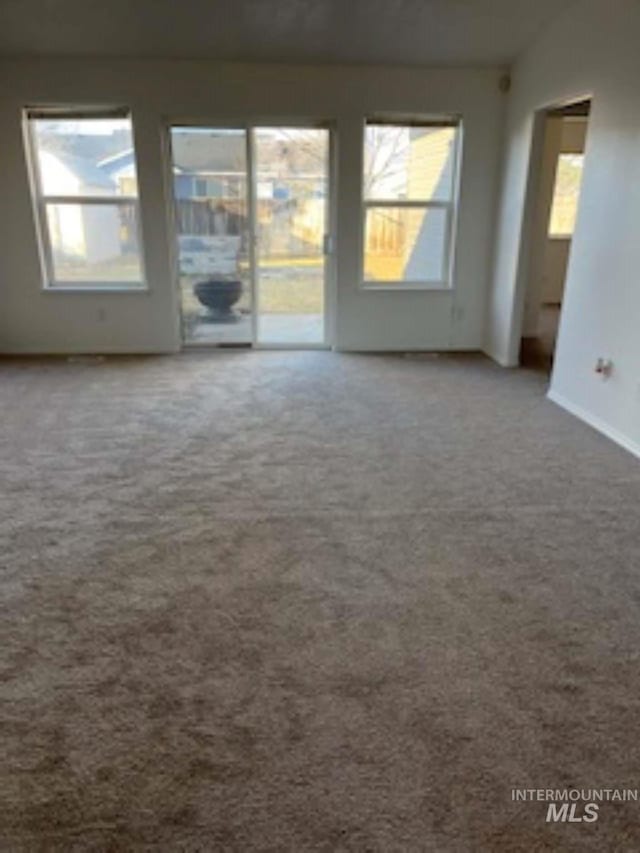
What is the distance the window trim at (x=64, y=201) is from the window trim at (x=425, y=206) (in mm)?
1981

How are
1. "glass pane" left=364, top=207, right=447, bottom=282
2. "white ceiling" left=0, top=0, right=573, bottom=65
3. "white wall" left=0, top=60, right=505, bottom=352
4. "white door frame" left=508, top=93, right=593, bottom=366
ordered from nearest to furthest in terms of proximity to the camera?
"white ceiling" left=0, top=0, right=573, bottom=65, "white door frame" left=508, top=93, right=593, bottom=366, "white wall" left=0, top=60, right=505, bottom=352, "glass pane" left=364, top=207, right=447, bottom=282

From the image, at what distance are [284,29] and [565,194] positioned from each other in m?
5.02

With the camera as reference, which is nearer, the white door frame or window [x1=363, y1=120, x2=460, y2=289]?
the white door frame

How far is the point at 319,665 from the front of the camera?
178cm

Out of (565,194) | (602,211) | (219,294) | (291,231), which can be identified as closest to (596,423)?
(602,211)

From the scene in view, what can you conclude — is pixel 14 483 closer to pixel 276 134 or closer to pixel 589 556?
pixel 589 556

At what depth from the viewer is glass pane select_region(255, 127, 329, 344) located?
5.18 metres

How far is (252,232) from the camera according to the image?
537cm

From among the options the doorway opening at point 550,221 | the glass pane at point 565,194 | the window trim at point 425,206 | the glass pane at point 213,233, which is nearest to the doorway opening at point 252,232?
the glass pane at point 213,233

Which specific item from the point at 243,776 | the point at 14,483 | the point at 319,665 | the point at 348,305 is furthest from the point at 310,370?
the point at 243,776

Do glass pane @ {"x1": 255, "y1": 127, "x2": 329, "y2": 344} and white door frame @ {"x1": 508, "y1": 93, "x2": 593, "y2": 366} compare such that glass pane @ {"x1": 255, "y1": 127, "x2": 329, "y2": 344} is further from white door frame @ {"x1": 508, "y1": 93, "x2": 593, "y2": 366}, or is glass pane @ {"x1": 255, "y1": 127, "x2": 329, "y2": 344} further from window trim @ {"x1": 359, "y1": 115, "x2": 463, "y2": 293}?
white door frame @ {"x1": 508, "y1": 93, "x2": 593, "y2": 366}

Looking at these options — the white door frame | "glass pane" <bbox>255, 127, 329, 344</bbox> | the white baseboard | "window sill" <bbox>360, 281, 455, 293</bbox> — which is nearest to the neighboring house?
"glass pane" <bbox>255, 127, 329, 344</bbox>

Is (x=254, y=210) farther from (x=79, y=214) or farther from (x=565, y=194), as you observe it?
(x=565, y=194)

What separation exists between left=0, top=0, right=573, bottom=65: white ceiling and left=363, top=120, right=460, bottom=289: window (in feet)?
1.85
